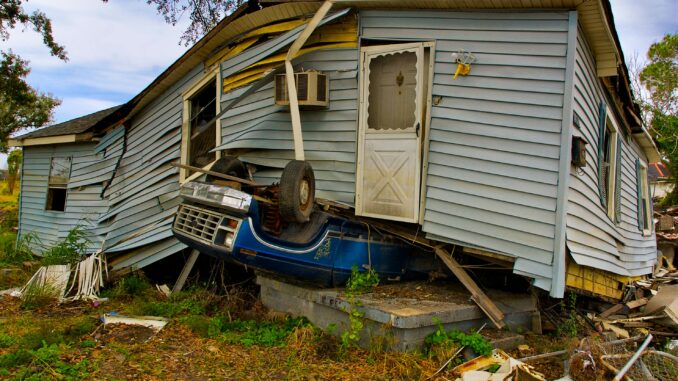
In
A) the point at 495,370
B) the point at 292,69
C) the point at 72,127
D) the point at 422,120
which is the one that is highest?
the point at 292,69

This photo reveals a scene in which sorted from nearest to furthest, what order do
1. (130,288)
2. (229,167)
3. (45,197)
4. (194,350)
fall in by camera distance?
(194,350) → (229,167) → (130,288) → (45,197)

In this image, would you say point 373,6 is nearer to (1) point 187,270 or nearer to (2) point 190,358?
(2) point 190,358

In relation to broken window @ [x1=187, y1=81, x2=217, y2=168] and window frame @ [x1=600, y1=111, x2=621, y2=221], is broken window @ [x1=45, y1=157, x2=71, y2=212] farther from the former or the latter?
window frame @ [x1=600, y1=111, x2=621, y2=221]

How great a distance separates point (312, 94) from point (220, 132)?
88.4 inches

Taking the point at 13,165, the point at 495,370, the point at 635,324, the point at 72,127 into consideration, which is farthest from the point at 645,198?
the point at 13,165


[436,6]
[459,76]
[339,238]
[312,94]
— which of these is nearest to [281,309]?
[339,238]

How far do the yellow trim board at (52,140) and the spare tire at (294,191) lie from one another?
7478 millimetres

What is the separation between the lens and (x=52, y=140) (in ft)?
40.5

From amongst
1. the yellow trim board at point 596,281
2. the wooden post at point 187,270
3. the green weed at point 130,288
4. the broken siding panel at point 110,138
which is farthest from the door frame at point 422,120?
the broken siding panel at point 110,138

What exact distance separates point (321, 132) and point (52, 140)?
829 cm

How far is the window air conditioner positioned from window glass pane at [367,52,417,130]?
63 cm

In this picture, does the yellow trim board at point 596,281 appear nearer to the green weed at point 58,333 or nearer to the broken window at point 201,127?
the green weed at point 58,333

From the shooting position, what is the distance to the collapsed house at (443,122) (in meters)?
5.50

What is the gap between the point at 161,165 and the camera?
31.2ft
